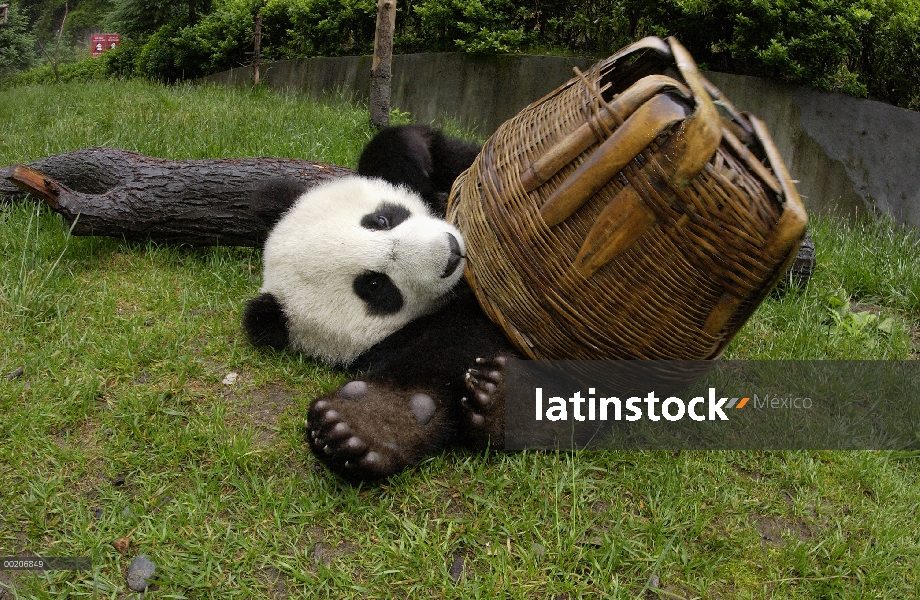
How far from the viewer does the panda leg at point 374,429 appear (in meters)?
2.03

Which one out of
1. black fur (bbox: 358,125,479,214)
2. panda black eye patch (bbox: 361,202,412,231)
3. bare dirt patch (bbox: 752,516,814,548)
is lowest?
bare dirt patch (bbox: 752,516,814,548)

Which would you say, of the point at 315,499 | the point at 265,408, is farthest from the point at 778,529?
the point at 265,408

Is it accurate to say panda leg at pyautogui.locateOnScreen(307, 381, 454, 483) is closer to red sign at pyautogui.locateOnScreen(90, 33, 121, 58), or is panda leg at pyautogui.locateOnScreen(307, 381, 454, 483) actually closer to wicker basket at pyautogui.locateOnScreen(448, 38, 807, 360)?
wicker basket at pyautogui.locateOnScreen(448, 38, 807, 360)

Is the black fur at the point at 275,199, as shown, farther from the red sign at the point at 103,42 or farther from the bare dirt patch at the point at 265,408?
the red sign at the point at 103,42

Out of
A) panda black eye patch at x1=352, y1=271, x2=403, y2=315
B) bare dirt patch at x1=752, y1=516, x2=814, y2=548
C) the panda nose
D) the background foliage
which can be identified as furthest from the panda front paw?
the background foliage

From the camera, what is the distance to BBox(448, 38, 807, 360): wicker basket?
6.23ft

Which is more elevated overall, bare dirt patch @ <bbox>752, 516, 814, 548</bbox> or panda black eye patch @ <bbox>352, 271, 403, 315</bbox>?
panda black eye patch @ <bbox>352, 271, 403, 315</bbox>

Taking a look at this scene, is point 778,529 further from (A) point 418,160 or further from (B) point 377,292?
(A) point 418,160

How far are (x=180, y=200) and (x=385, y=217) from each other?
1550mm

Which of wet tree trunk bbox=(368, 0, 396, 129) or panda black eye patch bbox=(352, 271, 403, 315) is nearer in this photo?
panda black eye patch bbox=(352, 271, 403, 315)

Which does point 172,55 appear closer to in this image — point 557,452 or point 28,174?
point 28,174

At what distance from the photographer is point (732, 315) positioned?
6.87 ft

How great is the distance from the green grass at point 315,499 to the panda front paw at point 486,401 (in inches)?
3.7

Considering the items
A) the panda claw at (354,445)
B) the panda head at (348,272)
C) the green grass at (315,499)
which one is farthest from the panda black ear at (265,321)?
the panda claw at (354,445)
